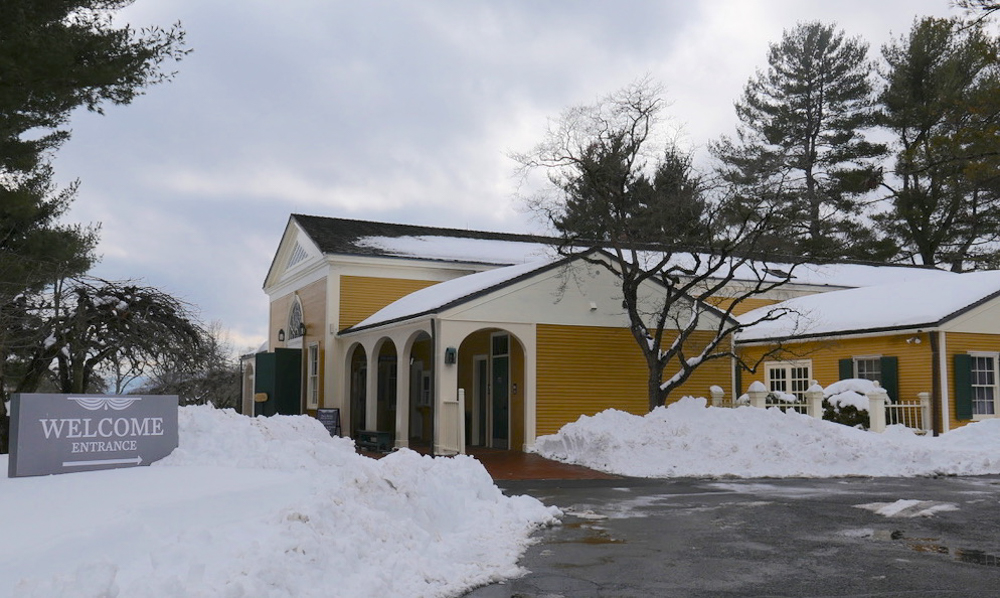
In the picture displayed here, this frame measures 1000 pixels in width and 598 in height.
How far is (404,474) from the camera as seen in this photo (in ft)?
31.1

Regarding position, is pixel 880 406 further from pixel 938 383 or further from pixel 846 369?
pixel 846 369

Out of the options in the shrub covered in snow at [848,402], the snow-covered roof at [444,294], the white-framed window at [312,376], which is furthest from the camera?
the white-framed window at [312,376]

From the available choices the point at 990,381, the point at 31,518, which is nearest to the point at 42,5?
the point at 31,518

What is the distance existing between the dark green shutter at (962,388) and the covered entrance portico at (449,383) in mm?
9783

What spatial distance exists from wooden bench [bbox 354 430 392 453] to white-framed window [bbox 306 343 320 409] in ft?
15.7

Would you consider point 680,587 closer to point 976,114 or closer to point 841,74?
point 976,114

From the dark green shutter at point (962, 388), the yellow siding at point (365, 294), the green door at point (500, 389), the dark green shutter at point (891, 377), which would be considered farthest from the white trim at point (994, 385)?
the yellow siding at point (365, 294)

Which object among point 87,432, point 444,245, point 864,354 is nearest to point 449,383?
point 444,245

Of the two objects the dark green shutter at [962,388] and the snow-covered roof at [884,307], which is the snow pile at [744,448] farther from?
the snow-covered roof at [884,307]

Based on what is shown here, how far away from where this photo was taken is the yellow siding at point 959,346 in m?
20.7

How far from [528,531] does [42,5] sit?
12.2 meters

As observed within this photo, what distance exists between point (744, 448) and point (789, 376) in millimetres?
9755

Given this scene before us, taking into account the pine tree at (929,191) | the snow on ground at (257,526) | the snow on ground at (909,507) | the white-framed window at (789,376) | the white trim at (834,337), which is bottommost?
the snow on ground at (909,507)

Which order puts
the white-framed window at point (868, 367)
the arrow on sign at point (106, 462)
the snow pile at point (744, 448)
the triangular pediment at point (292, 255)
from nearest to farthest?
the arrow on sign at point (106, 462) → the snow pile at point (744, 448) → the white-framed window at point (868, 367) → the triangular pediment at point (292, 255)
